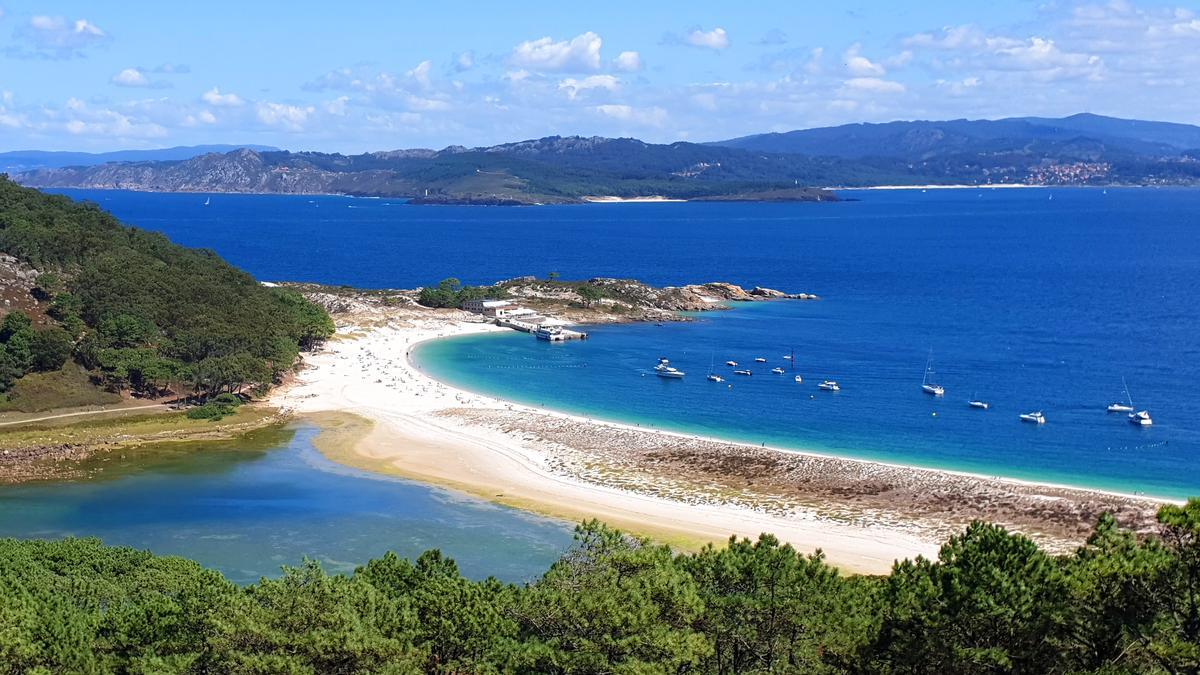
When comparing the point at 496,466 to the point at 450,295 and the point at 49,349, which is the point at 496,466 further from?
the point at 450,295

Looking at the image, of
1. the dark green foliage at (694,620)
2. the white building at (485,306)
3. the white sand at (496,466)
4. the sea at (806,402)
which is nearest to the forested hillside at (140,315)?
the white sand at (496,466)

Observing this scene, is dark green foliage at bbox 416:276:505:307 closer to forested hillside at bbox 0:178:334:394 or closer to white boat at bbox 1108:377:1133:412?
forested hillside at bbox 0:178:334:394

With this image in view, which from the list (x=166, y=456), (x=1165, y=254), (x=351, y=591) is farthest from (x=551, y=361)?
(x=1165, y=254)

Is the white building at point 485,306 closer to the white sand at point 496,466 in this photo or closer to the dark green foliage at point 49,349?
the white sand at point 496,466

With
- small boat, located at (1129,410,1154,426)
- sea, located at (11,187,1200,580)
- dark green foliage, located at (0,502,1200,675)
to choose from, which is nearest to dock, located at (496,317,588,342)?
sea, located at (11,187,1200,580)

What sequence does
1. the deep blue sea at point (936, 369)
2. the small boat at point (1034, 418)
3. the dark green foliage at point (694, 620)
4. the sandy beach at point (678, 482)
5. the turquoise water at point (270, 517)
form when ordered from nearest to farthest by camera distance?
1. the dark green foliage at point (694, 620)
2. the turquoise water at point (270, 517)
3. the sandy beach at point (678, 482)
4. the deep blue sea at point (936, 369)
5. the small boat at point (1034, 418)
